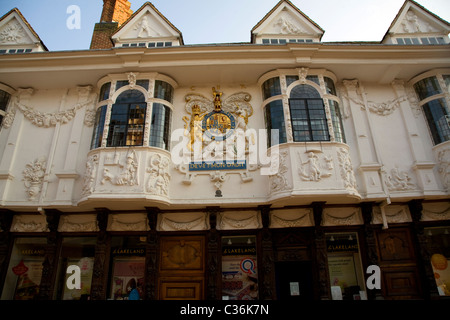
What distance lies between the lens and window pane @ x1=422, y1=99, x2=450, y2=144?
9.96 m

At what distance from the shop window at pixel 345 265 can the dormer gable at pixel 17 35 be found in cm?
1459

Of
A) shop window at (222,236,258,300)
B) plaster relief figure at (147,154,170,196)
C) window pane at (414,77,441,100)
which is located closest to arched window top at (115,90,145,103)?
plaster relief figure at (147,154,170,196)

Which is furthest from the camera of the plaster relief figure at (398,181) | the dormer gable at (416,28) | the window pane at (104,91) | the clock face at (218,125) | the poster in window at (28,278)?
the dormer gable at (416,28)

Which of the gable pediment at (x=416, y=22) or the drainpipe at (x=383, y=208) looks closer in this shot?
the drainpipe at (x=383, y=208)

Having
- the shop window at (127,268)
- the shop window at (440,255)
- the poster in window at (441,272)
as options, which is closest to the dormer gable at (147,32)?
the shop window at (127,268)

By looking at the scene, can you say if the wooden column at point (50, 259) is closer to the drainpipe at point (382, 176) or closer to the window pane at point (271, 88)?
the window pane at point (271, 88)

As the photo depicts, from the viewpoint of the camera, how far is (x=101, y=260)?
9.16 metres

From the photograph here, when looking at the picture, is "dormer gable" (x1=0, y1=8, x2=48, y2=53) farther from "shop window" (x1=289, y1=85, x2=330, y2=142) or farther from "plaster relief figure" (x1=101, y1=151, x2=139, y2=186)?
"shop window" (x1=289, y1=85, x2=330, y2=142)

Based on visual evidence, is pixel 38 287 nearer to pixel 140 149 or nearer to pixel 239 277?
pixel 140 149

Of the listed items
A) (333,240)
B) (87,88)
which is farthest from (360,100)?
(87,88)

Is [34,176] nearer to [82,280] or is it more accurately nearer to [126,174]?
[126,174]

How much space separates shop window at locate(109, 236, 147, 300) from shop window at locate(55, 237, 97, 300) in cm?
84

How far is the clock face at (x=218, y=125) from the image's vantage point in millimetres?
10445

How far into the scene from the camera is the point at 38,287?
31.0 ft
